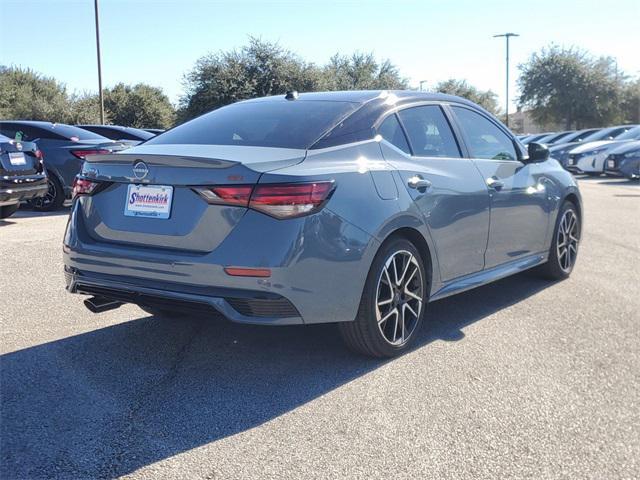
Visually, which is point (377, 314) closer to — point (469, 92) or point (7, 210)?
point (7, 210)

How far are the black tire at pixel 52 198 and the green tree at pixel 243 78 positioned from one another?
22657mm

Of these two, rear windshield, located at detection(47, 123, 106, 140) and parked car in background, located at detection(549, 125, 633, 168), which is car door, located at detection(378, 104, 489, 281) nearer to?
rear windshield, located at detection(47, 123, 106, 140)

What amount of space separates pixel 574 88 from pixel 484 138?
154 feet

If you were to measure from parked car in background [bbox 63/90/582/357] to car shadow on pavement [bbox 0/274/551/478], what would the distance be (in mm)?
308

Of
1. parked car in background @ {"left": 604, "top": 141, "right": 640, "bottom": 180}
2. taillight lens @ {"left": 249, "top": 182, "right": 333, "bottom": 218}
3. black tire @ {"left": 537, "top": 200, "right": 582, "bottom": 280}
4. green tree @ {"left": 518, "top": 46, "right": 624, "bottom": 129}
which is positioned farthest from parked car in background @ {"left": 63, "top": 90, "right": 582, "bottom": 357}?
green tree @ {"left": 518, "top": 46, "right": 624, "bottom": 129}

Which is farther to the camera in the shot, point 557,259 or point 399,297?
point 557,259

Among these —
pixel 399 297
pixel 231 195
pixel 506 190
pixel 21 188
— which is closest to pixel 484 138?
pixel 506 190

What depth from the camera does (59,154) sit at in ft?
37.0

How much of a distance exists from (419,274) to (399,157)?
0.73 m

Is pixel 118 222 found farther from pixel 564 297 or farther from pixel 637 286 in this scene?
pixel 637 286

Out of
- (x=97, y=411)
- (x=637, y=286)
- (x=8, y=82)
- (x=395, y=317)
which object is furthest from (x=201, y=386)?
(x=8, y=82)

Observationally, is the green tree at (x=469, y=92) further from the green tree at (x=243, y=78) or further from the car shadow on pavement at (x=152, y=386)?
the car shadow on pavement at (x=152, y=386)

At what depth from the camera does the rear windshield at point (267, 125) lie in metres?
4.10

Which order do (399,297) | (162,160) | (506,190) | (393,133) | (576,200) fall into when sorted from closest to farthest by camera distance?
(162,160) < (399,297) < (393,133) < (506,190) < (576,200)
